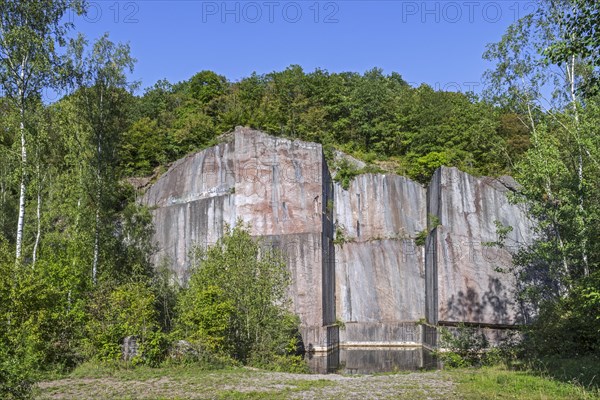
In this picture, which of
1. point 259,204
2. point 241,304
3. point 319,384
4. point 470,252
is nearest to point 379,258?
point 470,252

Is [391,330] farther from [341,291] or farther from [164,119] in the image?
[164,119]

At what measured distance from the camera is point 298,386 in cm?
1366

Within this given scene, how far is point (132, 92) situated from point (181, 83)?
5036cm

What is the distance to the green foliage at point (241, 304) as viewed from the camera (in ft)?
61.4

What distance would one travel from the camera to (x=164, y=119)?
56250 mm

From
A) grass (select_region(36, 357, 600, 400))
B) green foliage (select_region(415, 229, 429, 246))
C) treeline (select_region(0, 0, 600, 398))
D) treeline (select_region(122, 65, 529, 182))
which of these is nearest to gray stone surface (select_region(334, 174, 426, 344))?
green foliage (select_region(415, 229, 429, 246))

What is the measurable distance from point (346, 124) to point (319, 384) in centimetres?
3855

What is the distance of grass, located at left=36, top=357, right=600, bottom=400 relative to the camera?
12.1 meters

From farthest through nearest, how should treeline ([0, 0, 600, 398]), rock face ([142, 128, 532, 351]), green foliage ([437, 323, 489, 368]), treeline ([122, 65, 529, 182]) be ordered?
treeline ([122, 65, 529, 182]), rock face ([142, 128, 532, 351]), green foliage ([437, 323, 489, 368]), treeline ([0, 0, 600, 398])

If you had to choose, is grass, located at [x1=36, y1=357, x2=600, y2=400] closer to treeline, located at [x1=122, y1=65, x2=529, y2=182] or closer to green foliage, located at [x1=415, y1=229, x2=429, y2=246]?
green foliage, located at [x1=415, y1=229, x2=429, y2=246]

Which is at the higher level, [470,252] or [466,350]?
[470,252]

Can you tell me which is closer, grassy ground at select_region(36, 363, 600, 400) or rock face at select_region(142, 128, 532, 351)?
grassy ground at select_region(36, 363, 600, 400)

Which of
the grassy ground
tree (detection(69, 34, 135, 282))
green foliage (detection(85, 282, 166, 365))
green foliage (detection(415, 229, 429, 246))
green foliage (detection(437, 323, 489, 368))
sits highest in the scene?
tree (detection(69, 34, 135, 282))

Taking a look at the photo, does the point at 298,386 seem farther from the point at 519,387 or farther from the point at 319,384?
the point at 519,387
